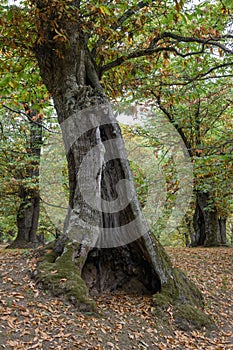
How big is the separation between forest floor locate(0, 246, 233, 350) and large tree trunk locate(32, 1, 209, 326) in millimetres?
444

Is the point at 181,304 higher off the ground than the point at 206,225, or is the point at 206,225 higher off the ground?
the point at 206,225

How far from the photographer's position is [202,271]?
8703mm

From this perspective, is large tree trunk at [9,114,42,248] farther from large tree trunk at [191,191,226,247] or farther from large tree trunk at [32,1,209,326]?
large tree trunk at [191,191,226,247]

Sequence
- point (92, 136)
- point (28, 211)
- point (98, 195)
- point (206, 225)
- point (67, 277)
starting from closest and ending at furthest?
point (67, 277), point (98, 195), point (92, 136), point (28, 211), point (206, 225)

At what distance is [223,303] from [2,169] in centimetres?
966

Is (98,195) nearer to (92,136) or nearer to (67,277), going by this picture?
(92,136)

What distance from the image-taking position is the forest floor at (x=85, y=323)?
361cm

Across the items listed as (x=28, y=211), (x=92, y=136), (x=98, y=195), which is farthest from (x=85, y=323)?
(x=28, y=211)

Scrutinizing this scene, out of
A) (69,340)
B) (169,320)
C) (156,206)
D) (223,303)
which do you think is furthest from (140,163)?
(69,340)

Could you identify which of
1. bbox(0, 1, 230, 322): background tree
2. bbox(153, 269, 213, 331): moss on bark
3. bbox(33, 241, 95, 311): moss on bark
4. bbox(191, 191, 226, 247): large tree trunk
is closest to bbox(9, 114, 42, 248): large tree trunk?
bbox(0, 1, 230, 322): background tree

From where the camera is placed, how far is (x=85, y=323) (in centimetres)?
411

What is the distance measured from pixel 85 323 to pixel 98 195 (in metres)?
2.13

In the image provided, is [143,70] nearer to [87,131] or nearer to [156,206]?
[87,131]

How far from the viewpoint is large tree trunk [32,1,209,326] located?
541 cm
